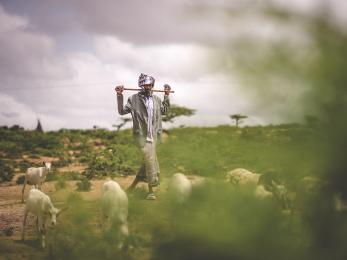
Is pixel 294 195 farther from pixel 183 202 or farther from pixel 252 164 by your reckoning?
pixel 183 202

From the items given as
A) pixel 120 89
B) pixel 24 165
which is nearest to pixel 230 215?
pixel 120 89

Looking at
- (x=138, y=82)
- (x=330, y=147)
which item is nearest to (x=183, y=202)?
(x=330, y=147)

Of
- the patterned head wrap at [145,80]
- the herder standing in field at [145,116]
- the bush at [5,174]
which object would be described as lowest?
the bush at [5,174]

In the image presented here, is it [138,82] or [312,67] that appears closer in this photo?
[312,67]

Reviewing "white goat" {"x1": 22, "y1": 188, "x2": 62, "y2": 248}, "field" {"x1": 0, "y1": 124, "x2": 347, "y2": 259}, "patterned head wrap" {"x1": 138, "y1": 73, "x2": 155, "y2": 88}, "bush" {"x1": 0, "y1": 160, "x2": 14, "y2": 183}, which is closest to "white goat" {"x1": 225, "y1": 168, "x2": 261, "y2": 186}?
"field" {"x1": 0, "y1": 124, "x2": 347, "y2": 259}

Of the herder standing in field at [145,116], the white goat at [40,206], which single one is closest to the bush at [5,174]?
the herder standing in field at [145,116]

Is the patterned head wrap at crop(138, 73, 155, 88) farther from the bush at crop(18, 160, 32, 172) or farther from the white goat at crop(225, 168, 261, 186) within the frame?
the bush at crop(18, 160, 32, 172)

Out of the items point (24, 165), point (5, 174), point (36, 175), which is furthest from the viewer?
point (24, 165)

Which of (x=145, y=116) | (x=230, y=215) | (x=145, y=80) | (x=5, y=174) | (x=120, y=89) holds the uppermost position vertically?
(x=145, y=80)

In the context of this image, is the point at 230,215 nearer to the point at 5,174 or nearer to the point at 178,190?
the point at 178,190

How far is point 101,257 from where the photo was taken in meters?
1.27

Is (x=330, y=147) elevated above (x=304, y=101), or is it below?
below

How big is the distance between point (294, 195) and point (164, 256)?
0.33 metres

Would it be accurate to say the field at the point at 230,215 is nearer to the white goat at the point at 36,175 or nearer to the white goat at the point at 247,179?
the white goat at the point at 247,179
